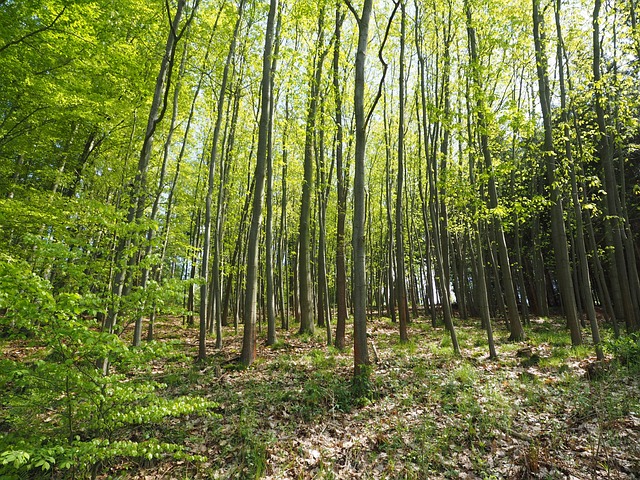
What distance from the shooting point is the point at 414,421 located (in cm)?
493

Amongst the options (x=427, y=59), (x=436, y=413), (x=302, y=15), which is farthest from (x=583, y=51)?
(x=436, y=413)

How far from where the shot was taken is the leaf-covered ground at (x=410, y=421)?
3.91 meters

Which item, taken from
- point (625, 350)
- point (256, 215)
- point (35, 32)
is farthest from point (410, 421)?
point (35, 32)

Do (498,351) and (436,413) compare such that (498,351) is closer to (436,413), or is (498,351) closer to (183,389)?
(436,413)

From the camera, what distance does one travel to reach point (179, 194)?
598 inches

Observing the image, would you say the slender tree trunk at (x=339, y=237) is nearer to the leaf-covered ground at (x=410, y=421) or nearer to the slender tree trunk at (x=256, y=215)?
the leaf-covered ground at (x=410, y=421)

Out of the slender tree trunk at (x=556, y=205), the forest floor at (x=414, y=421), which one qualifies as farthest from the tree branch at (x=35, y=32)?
the slender tree trunk at (x=556, y=205)

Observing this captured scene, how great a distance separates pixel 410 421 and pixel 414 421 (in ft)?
0.19

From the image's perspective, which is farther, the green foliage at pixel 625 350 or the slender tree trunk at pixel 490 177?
the slender tree trunk at pixel 490 177

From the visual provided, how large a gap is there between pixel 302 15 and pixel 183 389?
9.90 m

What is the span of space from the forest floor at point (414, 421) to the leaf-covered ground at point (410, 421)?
18 mm

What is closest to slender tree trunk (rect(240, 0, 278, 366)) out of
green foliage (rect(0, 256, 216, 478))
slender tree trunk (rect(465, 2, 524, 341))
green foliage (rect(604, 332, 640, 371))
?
green foliage (rect(0, 256, 216, 478))

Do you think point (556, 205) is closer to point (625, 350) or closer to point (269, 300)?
point (625, 350)

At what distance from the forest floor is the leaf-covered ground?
0.06 feet
